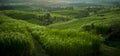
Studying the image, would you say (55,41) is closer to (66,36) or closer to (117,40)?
(66,36)

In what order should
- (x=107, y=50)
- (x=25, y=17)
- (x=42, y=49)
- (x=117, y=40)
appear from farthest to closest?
(x=25, y=17)
(x=117, y=40)
(x=107, y=50)
(x=42, y=49)

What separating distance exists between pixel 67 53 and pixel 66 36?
20.9 feet

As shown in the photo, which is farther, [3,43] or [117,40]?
[117,40]

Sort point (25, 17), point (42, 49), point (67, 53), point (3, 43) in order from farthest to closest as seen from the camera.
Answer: point (25, 17) < point (42, 49) < point (67, 53) < point (3, 43)

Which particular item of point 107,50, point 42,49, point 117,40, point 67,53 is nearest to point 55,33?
point 42,49

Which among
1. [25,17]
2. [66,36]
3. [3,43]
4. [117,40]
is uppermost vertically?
[3,43]

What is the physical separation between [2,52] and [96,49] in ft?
63.5

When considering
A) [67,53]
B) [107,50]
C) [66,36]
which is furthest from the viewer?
[107,50]

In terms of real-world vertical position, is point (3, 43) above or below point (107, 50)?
above

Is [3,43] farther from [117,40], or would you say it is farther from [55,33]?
[117,40]

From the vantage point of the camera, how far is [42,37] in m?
40.6

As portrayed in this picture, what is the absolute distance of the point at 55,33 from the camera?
142ft

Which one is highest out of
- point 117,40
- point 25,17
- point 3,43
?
point 3,43

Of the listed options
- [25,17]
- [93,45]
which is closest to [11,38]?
[93,45]
